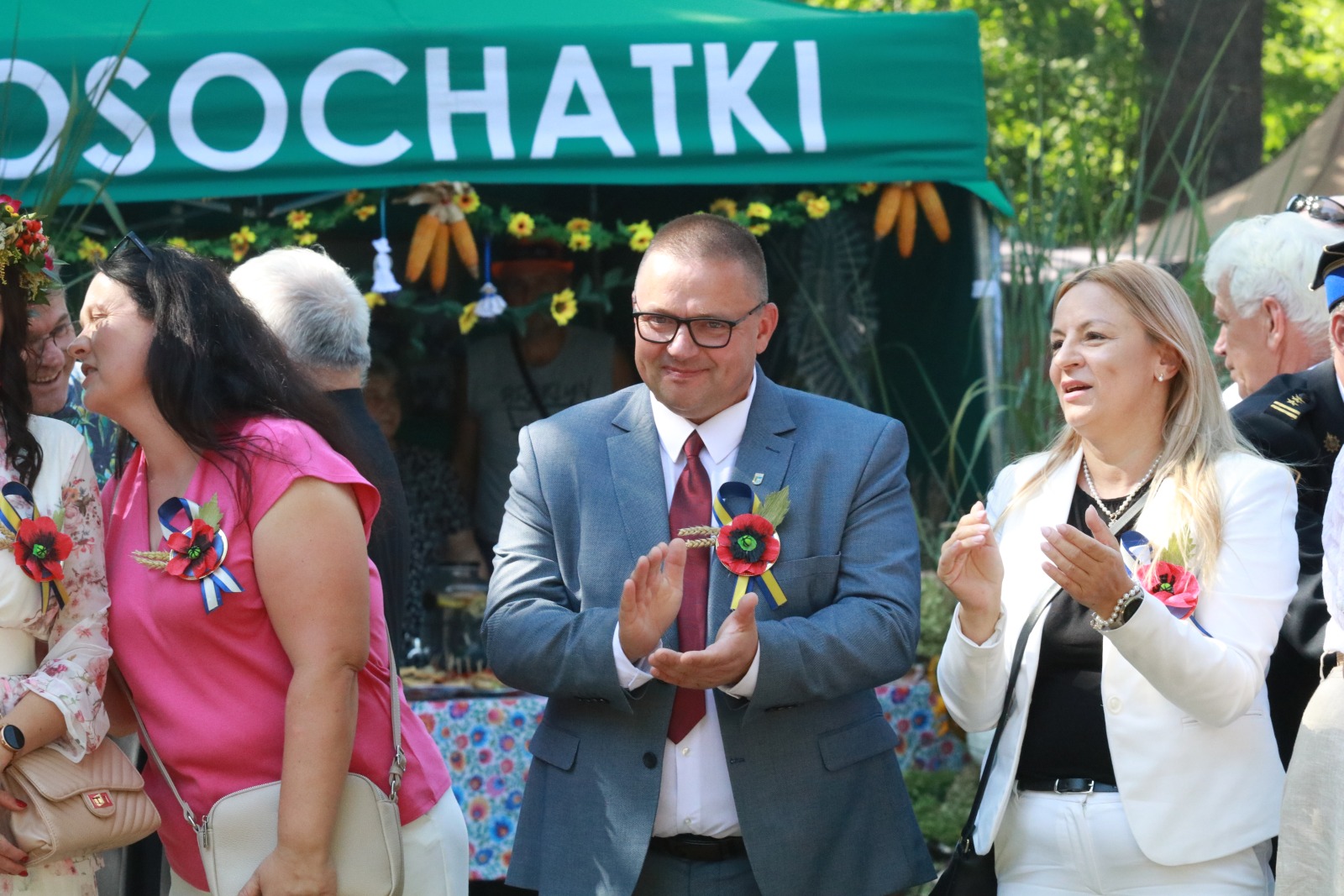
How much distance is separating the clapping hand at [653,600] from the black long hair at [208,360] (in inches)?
25.7

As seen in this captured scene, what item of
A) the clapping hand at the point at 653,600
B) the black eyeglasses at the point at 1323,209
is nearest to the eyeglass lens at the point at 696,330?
the clapping hand at the point at 653,600

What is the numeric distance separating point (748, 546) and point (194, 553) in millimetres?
1027

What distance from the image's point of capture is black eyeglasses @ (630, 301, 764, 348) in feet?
9.84

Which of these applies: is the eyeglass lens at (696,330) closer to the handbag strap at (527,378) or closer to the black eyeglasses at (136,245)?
the black eyeglasses at (136,245)

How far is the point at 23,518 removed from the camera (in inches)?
108

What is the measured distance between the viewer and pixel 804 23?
225 inches

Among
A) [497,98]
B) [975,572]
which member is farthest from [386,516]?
[497,98]

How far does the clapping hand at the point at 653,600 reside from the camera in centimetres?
274

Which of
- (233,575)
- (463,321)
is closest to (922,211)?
(463,321)

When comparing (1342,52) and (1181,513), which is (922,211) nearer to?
(1181,513)

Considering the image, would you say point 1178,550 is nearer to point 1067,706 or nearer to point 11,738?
point 1067,706

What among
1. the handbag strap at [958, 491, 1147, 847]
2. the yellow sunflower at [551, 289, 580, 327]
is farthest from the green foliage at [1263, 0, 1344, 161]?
the handbag strap at [958, 491, 1147, 847]

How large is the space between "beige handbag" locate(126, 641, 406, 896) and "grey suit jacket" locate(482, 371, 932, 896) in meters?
0.34

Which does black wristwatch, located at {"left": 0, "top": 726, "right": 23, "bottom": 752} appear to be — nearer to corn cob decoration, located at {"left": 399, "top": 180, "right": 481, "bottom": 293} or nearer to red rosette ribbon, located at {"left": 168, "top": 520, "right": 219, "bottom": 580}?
red rosette ribbon, located at {"left": 168, "top": 520, "right": 219, "bottom": 580}
